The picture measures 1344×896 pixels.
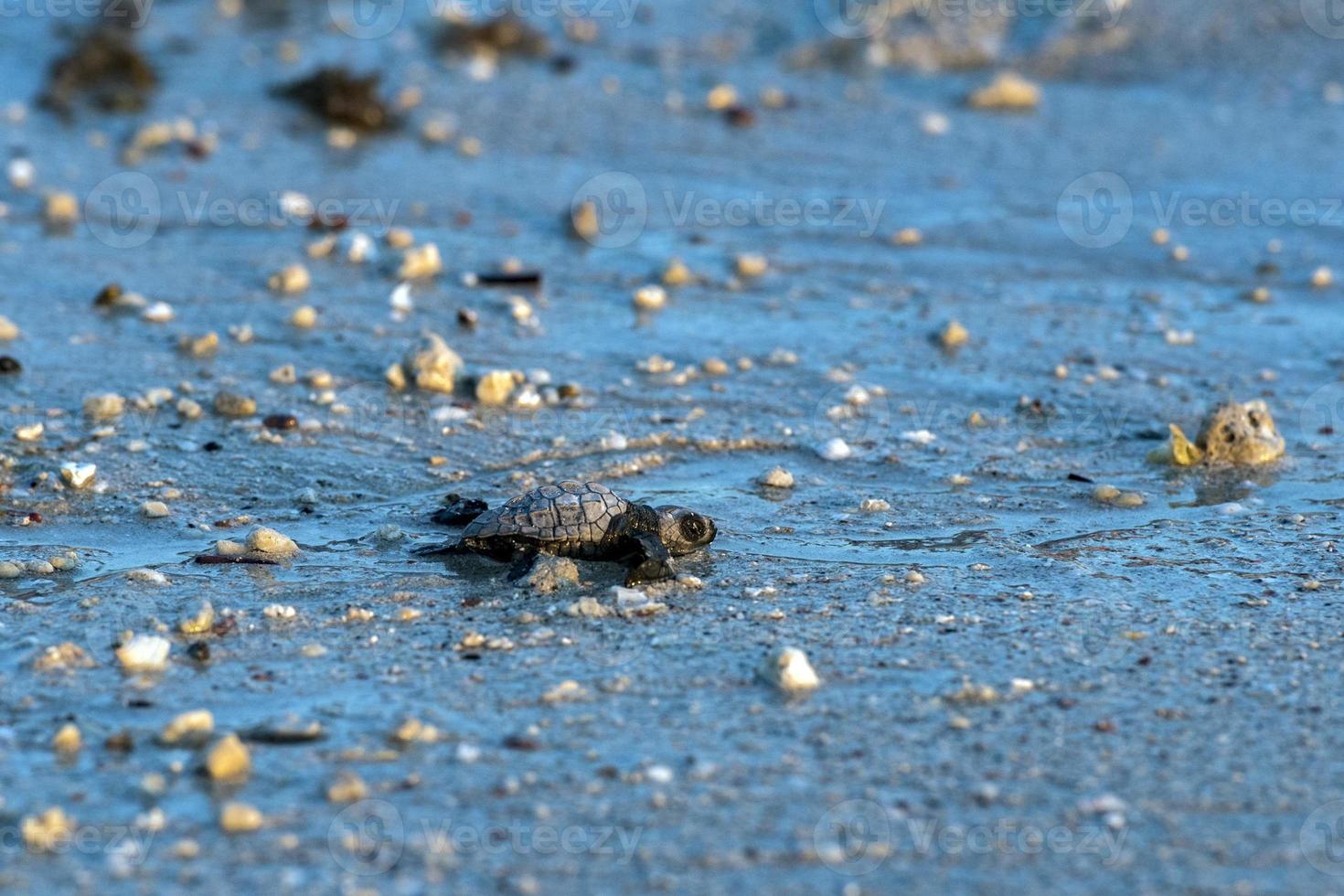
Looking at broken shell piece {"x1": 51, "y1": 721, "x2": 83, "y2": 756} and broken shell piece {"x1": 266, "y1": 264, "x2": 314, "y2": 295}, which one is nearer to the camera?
broken shell piece {"x1": 51, "y1": 721, "x2": 83, "y2": 756}

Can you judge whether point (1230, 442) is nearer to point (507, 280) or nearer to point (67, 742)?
point (507, 280)

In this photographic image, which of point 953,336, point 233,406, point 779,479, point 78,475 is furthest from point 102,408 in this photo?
point 953,336

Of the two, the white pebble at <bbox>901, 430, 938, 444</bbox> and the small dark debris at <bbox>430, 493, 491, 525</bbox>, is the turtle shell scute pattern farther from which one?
the white pebble at <bbox>901, 430, 938, 444</bbox>

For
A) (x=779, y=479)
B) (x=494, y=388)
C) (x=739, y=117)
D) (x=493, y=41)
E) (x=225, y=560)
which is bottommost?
(x=225, y=560)

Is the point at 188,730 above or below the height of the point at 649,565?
below

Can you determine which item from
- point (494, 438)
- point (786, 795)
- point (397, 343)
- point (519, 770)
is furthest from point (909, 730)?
point (397, 343)

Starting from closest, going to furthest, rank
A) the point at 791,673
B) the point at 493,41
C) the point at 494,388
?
1. the point at 791,673
2. the point at 494,388
3. the point at 493,41

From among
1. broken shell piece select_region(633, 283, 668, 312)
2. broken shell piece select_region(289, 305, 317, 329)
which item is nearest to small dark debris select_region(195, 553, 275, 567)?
broken shell piece select_region(289, 305, 317, 329)
